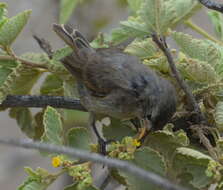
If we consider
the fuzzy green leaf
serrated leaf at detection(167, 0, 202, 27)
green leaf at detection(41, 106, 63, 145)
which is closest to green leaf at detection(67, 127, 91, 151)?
green leaf at detection(41, 106, 63, 145)

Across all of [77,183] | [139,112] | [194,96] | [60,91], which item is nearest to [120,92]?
[139,112]

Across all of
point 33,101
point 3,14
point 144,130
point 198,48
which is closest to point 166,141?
point 144,130

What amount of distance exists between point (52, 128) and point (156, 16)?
49 centimetres

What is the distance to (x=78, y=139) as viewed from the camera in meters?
1.72

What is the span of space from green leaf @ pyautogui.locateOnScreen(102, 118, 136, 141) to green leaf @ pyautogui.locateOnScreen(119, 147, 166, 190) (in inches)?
7.7

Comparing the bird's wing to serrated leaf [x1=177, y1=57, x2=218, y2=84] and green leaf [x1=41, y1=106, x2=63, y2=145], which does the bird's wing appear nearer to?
serrated leaf [x1=177, y1=57, x2=218, y2=84]

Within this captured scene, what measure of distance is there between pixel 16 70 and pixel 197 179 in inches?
29.3

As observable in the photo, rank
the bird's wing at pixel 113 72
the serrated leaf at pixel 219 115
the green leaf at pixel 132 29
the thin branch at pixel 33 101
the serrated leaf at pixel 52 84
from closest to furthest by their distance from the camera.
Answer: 1. the serrated leaf at pixel 219 115
2. the green leaf at pixel 132 29
3. the thin branch at pixel 33 101
4. the serrated leaf at pixel 52 84
5. the bird's wing at pixel 113 72

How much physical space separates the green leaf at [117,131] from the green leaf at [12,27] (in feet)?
1.46

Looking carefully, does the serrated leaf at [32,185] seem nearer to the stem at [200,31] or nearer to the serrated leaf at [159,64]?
the serrated leaf at [159,64]

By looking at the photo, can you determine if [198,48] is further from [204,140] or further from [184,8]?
[204,140]

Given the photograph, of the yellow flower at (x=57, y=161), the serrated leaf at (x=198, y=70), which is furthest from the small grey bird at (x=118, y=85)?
the yellow flower at (x=57, y=161)

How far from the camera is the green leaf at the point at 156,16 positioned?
5.63 feet

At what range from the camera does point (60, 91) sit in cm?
206
